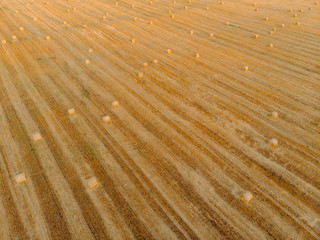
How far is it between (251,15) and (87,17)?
35.5 feet

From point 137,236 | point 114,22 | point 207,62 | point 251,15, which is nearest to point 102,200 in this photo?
point 137,236

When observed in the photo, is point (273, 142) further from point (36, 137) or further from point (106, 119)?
point (36, 137)

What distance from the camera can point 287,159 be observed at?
15.9 ft

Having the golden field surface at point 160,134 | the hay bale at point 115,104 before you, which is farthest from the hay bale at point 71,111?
the hay bale at point 115,104

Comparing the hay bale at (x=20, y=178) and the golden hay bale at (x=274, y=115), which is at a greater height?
the hay bale at (x=20, y=178)

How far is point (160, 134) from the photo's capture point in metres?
5.50

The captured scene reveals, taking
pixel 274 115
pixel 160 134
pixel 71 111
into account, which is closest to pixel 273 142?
pixel 274 115

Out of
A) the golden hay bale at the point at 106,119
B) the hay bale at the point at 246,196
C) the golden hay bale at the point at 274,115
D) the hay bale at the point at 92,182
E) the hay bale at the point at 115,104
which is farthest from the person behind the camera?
the hay bale at the point at 115,104

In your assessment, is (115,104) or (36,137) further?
(115,104)

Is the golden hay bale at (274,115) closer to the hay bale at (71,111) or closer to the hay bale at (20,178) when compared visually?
the hay bale at (71,111)

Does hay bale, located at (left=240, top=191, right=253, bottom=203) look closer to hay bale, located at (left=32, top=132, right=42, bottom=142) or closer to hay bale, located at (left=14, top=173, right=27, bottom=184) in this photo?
hay bale, located at (left=14, top=173, right=27, bottom=184)

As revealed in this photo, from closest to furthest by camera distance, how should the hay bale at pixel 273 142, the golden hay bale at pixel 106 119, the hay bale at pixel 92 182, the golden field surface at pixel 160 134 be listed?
the golden field surface at pixel 160 134
the hay bale at pixel 92 182
the hay bale at pixel 273 142
the golden hay bale at pixel 106 119

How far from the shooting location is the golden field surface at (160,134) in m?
3.82

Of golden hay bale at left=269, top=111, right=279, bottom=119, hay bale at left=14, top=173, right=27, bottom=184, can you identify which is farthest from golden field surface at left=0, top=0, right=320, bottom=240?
golden hay bale at left=269, top=111, right=279, bottom=119
